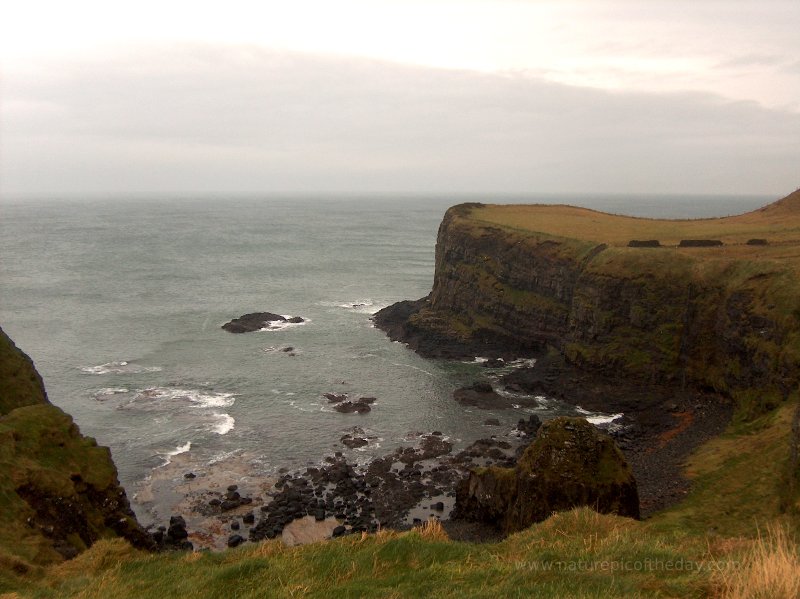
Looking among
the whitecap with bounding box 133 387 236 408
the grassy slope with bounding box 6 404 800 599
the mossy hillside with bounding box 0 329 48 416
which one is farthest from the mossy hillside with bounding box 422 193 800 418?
the mossy hillside with bounding box 0 329 48 416

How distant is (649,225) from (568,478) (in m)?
68.5

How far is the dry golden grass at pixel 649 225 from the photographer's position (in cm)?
7681

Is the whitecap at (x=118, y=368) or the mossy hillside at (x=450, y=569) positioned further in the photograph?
the whitecap at (x=118, y=368)

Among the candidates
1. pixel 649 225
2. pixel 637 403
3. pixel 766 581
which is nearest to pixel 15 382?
pixel 766 581

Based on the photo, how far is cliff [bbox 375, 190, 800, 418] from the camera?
52.5 m

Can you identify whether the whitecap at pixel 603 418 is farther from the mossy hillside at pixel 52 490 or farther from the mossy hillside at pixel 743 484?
the mossy hillside at pixel 52 490

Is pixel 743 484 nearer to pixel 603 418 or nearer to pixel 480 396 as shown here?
pixel 603 418

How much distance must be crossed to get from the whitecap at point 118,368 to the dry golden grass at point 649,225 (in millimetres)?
49885

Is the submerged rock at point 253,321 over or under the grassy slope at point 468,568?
under

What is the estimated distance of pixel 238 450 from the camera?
49.3 metres

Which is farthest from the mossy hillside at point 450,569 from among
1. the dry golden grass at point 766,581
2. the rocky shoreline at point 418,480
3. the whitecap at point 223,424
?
the whitecap at point 223,424

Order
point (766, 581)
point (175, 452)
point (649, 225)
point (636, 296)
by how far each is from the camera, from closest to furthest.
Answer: point (766, 581)
point (175, 452)
point (636, 296)
point (649, 225)

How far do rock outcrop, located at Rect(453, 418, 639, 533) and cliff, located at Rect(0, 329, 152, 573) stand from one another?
18.9 metres

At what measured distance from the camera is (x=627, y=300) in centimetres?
6406
